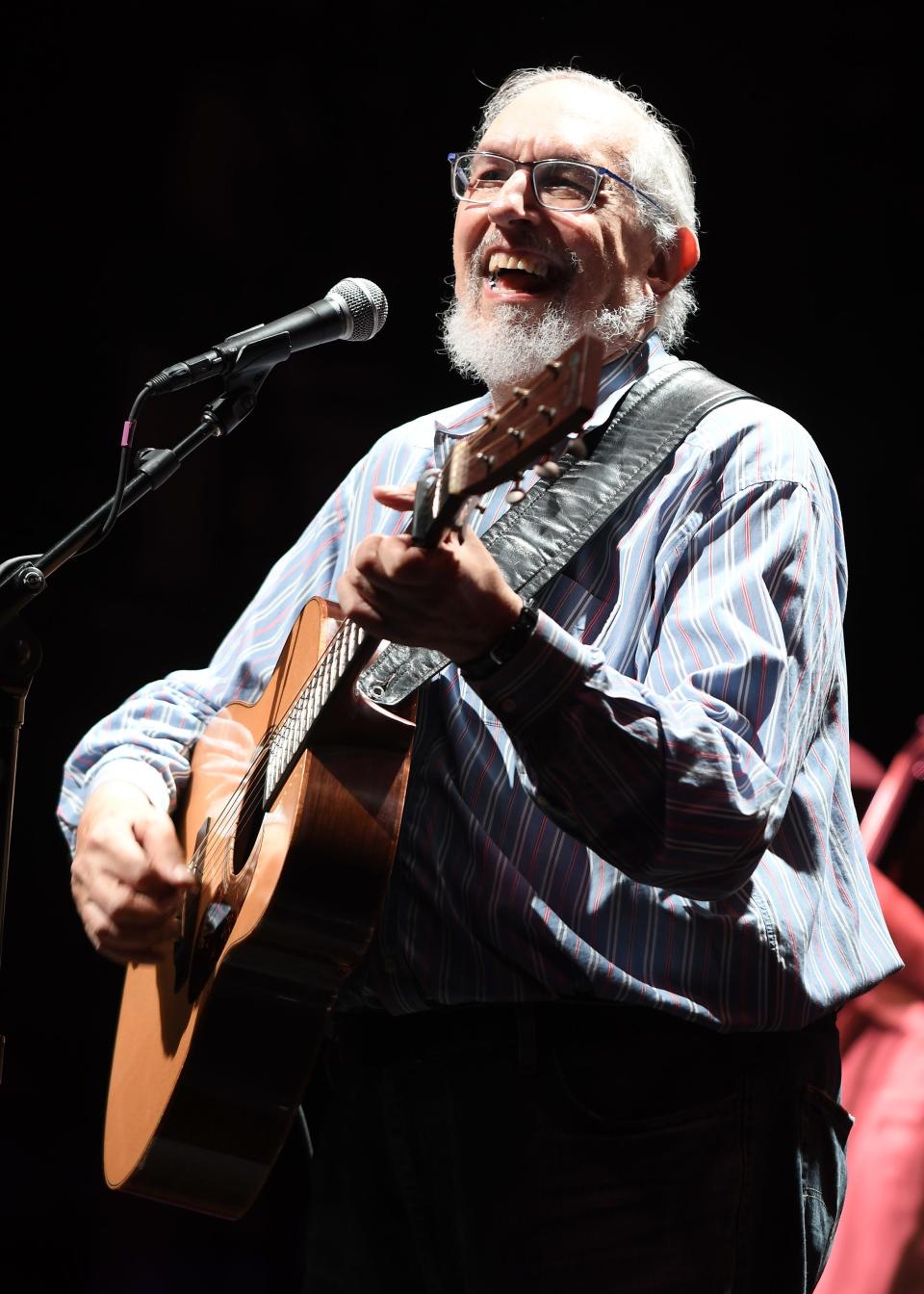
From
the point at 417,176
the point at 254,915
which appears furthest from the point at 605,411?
the point at 417,176

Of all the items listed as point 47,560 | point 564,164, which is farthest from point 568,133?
point 47,560

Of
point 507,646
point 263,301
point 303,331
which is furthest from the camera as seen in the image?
point 263,301

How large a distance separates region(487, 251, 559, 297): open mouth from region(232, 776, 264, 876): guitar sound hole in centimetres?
84

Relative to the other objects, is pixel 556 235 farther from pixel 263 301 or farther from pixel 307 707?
pixel 263 301

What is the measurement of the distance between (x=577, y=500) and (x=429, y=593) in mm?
502

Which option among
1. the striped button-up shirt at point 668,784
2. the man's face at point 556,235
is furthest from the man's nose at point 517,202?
the striped button-up shirt at point 668,784

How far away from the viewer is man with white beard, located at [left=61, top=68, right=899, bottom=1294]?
52.1 inches

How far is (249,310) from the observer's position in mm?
2980

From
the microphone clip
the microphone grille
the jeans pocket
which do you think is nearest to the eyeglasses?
the microphone grille

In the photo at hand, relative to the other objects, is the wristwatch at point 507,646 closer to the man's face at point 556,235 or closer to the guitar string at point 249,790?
the guitar string at point 249,790

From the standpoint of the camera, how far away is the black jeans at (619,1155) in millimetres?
1493

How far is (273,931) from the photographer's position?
150cm

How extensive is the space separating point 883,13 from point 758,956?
2.13m

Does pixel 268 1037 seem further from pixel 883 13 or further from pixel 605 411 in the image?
pixel 883 13
